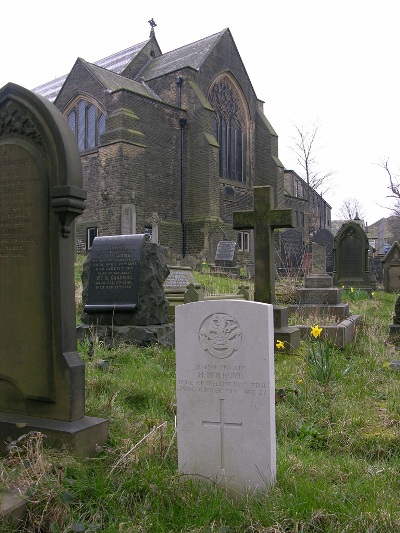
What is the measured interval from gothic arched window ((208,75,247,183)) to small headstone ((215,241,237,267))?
724 centimetres

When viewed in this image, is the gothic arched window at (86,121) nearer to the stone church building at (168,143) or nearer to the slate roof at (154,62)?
the stone church building at (168,143)

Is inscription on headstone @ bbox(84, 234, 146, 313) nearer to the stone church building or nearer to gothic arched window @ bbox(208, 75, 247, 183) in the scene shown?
the stone church building

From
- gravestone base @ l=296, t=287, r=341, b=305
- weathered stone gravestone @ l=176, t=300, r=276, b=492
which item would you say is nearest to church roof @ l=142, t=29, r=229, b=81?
gravestone base @ l=296, t=287, r=341, b=305

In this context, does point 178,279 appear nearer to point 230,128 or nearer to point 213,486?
point 213,486

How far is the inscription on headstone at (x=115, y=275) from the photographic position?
24.8ft

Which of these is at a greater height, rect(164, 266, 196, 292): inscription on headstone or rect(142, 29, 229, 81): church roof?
rect(142, 29, 229, 81): church roof

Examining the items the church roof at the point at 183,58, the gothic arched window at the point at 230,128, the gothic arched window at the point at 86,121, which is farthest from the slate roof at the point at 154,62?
the gothic arched window at the point at 230,128

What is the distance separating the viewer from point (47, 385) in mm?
3723

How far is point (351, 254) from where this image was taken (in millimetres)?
17625

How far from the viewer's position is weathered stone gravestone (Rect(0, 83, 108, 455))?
3693 mm

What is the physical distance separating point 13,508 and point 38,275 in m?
1.61

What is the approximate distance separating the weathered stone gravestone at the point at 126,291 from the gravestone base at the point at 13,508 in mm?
4477

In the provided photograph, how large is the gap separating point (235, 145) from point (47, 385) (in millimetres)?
28310

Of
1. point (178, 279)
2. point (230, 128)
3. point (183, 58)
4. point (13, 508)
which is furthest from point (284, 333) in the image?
point (183, 58)
